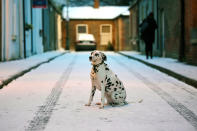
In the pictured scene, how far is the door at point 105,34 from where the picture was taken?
5459 centimetres

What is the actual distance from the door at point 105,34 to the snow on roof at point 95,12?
4.25ft

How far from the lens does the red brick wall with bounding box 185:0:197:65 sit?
1606 centimetres

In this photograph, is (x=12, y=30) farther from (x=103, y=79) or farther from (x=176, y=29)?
(x=103, y=79)

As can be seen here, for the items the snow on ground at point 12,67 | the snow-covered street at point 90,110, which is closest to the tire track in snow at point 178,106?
the snow-covered street at point 90,110

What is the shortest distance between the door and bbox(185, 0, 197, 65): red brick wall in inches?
1452

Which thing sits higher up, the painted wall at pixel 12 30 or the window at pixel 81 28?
the window at pixel 81 28

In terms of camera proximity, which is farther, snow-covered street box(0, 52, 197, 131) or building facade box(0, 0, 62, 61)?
building facade box(0, 0, 62, 61)

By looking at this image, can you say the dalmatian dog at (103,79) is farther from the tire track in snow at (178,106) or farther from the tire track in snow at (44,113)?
the tire track in snow at (178,106)

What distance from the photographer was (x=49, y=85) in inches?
395

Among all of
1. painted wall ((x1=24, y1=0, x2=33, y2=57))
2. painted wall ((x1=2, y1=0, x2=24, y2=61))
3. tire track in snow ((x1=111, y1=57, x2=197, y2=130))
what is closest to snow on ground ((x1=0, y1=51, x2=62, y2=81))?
painted wall ((x1=2, y1=0, x2=24, y2=61))

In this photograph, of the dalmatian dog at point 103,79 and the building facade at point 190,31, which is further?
the building facade at point 190,31

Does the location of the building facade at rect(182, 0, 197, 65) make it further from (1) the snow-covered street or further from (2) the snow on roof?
(2) the snow on roof

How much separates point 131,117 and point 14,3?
→ 16950 mm

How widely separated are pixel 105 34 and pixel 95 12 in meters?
4.14
